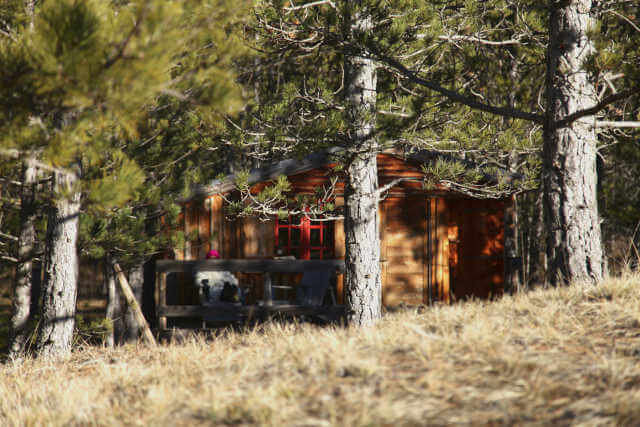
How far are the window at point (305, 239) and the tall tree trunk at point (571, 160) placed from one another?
7245mm

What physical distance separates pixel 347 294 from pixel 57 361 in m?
3.76

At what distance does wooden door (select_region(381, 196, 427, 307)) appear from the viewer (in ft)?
42.7

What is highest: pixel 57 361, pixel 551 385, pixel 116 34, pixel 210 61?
pixel 210 61

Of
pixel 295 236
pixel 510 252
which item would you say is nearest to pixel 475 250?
pixel 510 252

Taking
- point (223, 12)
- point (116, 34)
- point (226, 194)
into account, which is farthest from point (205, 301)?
point (116, 34)

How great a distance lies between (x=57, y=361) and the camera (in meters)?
6.43

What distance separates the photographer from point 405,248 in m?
13.0

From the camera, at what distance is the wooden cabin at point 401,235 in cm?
1255

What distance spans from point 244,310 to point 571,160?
5688mm

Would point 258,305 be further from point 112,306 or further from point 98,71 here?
point 98,71

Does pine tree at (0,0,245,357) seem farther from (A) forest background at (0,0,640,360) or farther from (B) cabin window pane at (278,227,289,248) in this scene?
(B) cabin window pane at (278,227,289,248)

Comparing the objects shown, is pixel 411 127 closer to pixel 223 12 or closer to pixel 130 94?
pixel 223 12

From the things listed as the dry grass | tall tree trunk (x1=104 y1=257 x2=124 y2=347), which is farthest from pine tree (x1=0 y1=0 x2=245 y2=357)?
tall tree trunk (x1=104 y1=257 x2=124 y2=347)

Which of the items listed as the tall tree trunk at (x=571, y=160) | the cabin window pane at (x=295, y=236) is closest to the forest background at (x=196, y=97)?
the tall tree trunk at (x=571, y=160)
